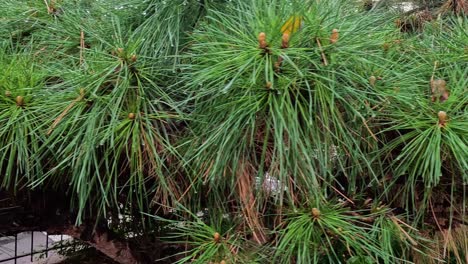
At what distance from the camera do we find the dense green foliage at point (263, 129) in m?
0.62

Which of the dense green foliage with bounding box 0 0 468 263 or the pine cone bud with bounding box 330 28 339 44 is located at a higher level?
the pine cone bud with bounding box 330 28 339 44

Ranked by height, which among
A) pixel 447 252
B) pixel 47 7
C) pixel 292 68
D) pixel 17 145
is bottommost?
pixel 447 252

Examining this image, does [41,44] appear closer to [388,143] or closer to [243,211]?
[243,211]

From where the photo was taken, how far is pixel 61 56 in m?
0.86

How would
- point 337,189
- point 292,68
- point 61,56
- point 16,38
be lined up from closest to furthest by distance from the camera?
point 292,68, point 337,189, point 61,56, point 16,38

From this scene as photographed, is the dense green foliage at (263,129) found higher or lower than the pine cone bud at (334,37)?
lower

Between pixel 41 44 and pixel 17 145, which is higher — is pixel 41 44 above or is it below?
above

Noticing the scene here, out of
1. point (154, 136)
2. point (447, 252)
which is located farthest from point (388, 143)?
point (154, 136)

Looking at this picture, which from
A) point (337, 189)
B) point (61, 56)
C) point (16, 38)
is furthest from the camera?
point (16, 38)

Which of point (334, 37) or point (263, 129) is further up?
point (334, 37)

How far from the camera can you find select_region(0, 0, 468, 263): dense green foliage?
625 millimetres

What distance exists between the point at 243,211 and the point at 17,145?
0.34 metres

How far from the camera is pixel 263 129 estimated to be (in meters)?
0.64

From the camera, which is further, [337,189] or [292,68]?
[337,189]
